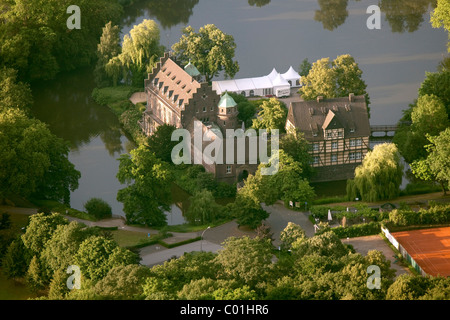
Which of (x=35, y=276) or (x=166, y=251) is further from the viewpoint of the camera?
(x=166, y=251)

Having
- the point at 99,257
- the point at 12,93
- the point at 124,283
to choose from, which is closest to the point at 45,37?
the point at 12,93

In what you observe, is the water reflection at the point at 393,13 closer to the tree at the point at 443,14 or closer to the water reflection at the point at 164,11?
the tree at the point at 443,14

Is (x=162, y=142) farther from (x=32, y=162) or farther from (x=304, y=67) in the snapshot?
(x=304, y=67)

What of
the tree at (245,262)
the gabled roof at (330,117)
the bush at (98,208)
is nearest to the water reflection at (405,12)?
the gabled roof at (330,117)

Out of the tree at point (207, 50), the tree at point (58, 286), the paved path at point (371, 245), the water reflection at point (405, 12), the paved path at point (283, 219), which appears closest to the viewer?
the tree at point (58, 286)

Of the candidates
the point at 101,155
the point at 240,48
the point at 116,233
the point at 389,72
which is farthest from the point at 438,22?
the point at 116,233

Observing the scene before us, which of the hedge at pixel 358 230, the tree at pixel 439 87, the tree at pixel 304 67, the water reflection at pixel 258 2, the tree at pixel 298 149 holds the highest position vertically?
the water reflection at pixel 258 2

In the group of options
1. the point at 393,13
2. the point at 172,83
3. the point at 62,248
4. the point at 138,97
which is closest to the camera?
the point at 62,248
